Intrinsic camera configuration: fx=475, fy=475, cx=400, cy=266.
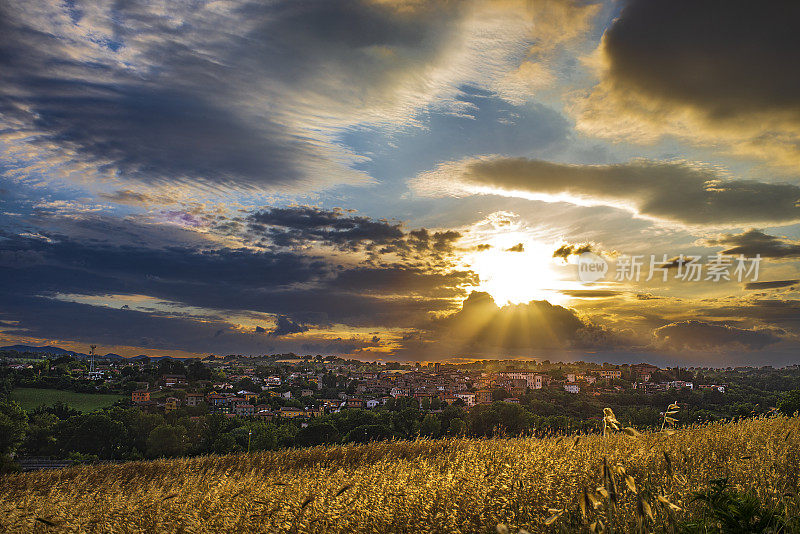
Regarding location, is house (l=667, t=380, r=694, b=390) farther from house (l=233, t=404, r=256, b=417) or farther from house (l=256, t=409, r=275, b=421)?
house (l=233, t=404, r=256, b=417)

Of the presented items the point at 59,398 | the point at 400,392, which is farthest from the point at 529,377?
the point at 59,398

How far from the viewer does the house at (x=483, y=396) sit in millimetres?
63391

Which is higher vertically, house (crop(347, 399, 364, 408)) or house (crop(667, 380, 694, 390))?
house (crop(667, 380, 694, 390))

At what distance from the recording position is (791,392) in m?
27.2

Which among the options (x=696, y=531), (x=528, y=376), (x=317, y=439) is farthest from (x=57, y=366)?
(x=696, y=531)

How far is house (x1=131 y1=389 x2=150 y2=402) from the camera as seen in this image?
76.2 metres

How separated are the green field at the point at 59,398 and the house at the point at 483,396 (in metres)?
55.0

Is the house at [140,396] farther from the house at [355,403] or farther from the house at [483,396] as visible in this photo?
the house at [483,396]

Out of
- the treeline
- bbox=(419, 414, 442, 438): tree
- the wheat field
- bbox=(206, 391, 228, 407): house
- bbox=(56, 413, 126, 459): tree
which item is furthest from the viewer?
bbox=(206, 391, 228, 407): house

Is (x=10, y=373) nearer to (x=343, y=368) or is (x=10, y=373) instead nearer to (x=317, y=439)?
(x=343, y=368)

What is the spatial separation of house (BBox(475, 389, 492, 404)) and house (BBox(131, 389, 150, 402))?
51278mm

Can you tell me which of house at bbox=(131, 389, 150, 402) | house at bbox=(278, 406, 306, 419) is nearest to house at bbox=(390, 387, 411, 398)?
house at bbox=(278, 406, 306, 419)

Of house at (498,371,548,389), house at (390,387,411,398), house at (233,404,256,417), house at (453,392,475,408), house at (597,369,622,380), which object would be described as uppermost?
house at (597,369,622,380)

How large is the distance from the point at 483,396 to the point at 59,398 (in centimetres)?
6576
